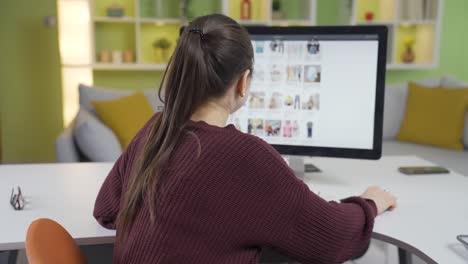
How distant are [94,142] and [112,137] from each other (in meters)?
0.14

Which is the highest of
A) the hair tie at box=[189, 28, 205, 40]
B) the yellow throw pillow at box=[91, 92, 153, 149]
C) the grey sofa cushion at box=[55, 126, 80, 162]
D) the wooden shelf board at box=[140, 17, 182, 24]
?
the wooden shelf board at box=[140, 17, 182, 24]

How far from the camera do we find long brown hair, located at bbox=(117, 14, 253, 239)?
1.02 meters

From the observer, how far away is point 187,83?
103 cm

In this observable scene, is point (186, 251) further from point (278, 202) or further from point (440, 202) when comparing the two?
point (440, 202)

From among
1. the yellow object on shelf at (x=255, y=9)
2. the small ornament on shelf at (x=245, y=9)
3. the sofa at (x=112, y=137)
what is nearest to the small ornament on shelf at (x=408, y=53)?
the sofa at (x=112, y=137)

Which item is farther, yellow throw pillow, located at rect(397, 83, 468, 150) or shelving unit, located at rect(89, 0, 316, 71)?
shelving unit, located at rect(89, 0, 316, 71)

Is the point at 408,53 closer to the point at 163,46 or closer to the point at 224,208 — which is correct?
the point at 163,46

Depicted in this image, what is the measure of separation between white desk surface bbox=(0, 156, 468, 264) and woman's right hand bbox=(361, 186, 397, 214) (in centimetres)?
2

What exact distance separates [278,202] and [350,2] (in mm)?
3585

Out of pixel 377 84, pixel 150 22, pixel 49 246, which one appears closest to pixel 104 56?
pixel 150 22

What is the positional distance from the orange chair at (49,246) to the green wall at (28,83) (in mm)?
3559

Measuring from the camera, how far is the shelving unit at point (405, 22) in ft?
14.3

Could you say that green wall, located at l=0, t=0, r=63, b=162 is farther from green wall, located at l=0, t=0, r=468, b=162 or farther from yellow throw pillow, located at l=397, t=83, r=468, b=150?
yellow throw pillow, located at l=397, t=83, r=468, b=150

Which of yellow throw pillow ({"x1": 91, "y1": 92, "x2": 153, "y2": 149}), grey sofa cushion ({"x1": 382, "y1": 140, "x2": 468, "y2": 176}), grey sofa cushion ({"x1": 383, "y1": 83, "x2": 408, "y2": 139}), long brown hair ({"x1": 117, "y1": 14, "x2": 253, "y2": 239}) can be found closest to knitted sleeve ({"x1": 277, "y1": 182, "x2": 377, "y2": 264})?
long brown hair ({"x1": 117, "y1": 14, "x2": 253, "y2": 239})
